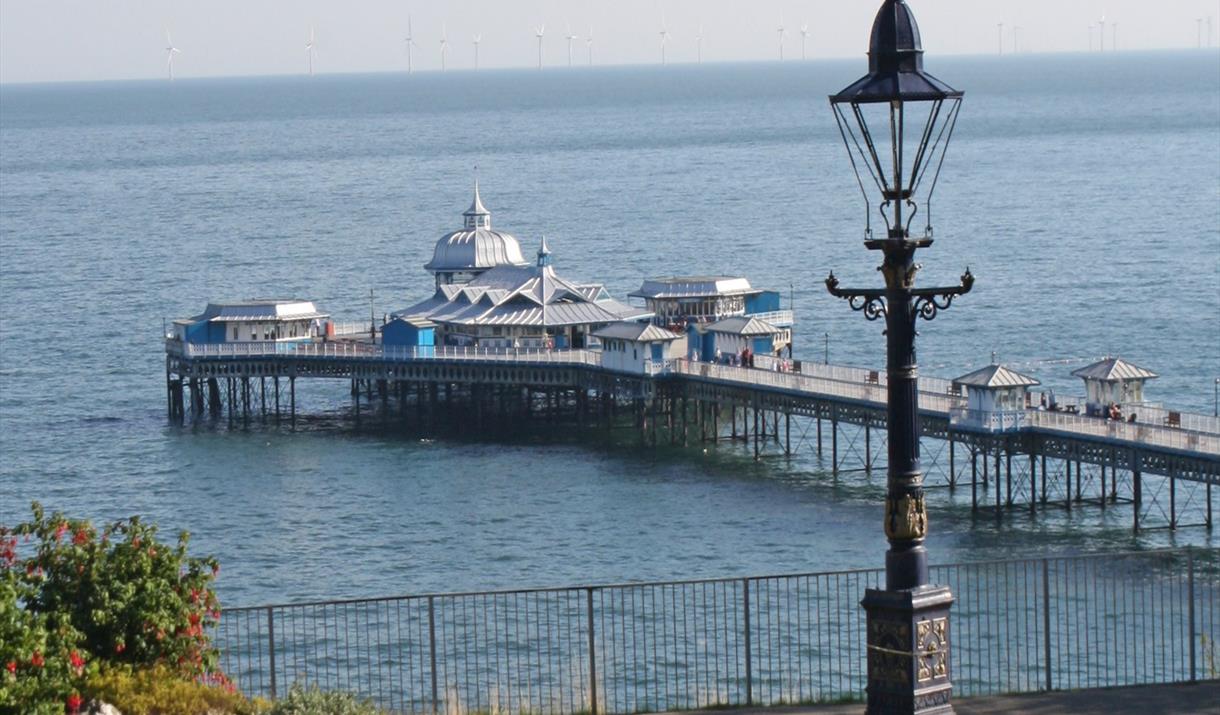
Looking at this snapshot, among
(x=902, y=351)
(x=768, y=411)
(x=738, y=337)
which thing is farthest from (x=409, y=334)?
(x=902, y=351)

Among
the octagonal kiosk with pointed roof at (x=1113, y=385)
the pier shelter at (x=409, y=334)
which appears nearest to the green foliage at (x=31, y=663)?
the octagonal kiosk with pointed roof at (x=1113, y=385)

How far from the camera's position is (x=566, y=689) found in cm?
4228

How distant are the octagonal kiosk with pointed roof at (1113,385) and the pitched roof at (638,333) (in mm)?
19259

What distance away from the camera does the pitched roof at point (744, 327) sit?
8378 cm

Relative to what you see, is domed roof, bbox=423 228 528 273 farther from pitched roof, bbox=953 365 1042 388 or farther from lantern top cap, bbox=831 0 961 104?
lantern top cap, bbox=831 0 961 104

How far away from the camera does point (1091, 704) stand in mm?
21594

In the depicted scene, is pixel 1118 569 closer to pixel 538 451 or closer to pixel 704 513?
pixel 704 513

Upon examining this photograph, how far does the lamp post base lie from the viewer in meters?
16.4

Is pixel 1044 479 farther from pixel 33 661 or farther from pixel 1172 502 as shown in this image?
pixel 33 661

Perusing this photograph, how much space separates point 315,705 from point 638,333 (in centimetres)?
6243

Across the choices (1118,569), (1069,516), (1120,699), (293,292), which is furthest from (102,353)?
(1120,699)

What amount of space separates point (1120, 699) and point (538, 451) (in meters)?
58.9

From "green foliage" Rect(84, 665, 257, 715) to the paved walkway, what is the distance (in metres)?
4.78

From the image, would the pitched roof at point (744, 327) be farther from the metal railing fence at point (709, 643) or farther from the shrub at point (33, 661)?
the shrub at point (33, 661)
